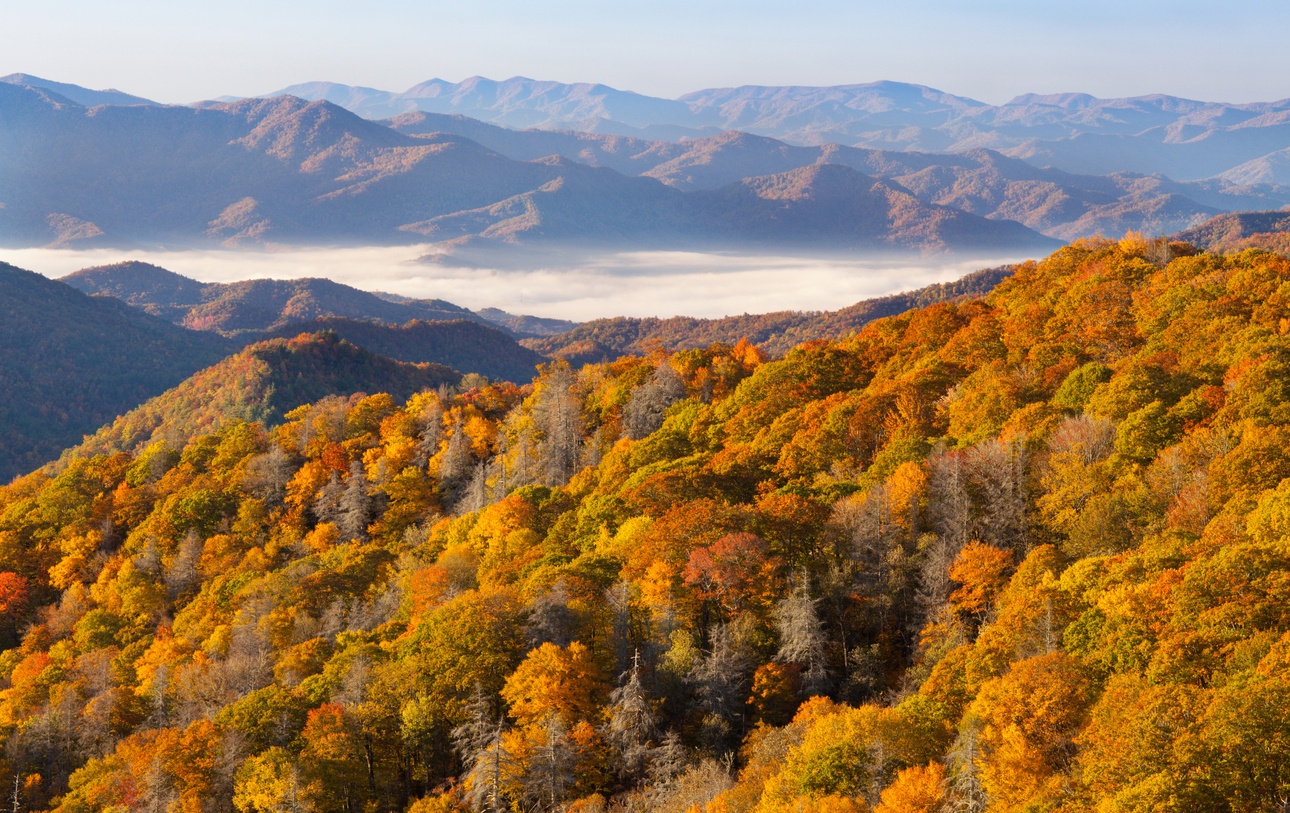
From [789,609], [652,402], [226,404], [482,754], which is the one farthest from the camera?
[226,404]

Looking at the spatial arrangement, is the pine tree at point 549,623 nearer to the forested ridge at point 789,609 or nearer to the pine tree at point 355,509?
the forested ridge at point 789,609

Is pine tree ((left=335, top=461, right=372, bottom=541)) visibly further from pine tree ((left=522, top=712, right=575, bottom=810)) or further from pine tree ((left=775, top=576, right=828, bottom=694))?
pine tree ((left=775, top=576, right=828, bottom=694))

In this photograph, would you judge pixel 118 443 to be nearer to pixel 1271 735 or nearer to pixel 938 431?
pixel 938 431

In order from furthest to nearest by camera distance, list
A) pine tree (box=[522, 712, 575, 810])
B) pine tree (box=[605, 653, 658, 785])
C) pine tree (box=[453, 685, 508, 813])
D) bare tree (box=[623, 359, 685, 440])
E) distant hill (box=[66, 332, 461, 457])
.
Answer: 1. distant hill (box=[66, 332, 461, 457])
2. bare tree (box=[623, 359, 685, 440])
3. pine tree (box=[605, 653, 658, 785])
4. pine tree (box=[522, 712, 575, 810])
5. pine tree (box=[453, 685, 508, 813])

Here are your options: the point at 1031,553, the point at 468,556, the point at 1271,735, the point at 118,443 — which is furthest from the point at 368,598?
the point at 118,443

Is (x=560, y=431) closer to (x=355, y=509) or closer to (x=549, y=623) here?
(x=355, y=509)

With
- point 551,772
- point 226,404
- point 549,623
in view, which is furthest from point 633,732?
point 226,404

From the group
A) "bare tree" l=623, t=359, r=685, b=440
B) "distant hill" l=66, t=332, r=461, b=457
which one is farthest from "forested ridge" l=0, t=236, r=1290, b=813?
"distant hill" l=66, t=332, r=461, b=457

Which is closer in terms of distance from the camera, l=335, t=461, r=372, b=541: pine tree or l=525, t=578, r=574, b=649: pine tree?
l=525, t=578, r=574, b=649: pine tree

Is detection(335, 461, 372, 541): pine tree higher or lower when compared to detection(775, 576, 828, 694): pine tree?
lower
